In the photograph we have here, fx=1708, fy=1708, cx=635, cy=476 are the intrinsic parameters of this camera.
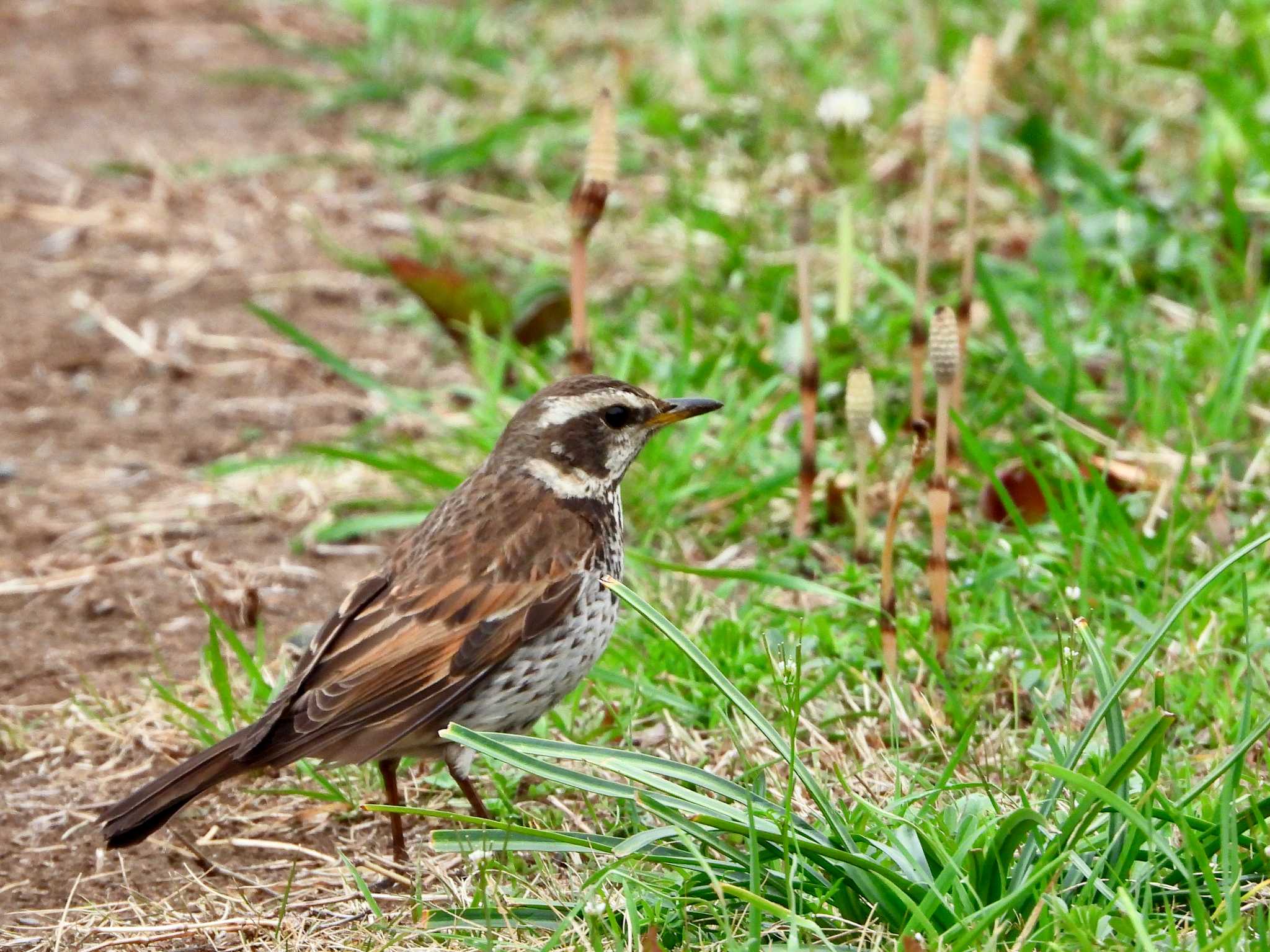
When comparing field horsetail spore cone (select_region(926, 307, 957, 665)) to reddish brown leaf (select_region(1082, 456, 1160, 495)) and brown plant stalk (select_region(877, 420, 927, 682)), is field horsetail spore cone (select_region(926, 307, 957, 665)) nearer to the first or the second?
brown plant stalk (select_region(877, 420, 927, 682))

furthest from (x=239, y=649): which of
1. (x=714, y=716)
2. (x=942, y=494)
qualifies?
(x=942, y=494)

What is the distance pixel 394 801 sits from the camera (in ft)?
15.3

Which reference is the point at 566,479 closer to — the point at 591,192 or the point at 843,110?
the point at 591,192

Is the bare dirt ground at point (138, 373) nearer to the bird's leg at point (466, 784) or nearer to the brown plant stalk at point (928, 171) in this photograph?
the bird's leg at point (466, 784)

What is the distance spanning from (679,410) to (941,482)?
93 cm

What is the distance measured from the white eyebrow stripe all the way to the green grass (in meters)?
0.59

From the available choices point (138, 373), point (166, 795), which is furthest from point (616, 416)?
point (138, 373)

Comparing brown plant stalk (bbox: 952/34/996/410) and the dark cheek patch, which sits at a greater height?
brown plant stalk (bbox: 952/34/996/410)

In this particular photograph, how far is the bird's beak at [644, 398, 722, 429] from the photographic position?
5.24 m

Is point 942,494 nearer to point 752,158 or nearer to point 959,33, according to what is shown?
point 752,158

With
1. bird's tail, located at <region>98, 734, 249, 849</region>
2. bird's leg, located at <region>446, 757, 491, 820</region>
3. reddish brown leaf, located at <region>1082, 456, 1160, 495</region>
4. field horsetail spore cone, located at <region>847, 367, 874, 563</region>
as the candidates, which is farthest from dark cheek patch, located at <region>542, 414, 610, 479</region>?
reddish brown leaf, located at <region>1082, 456, 1160, 495</region>

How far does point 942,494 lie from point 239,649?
206cm

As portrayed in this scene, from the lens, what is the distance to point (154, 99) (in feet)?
35.3

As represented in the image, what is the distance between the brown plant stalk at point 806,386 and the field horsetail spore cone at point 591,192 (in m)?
0.64
